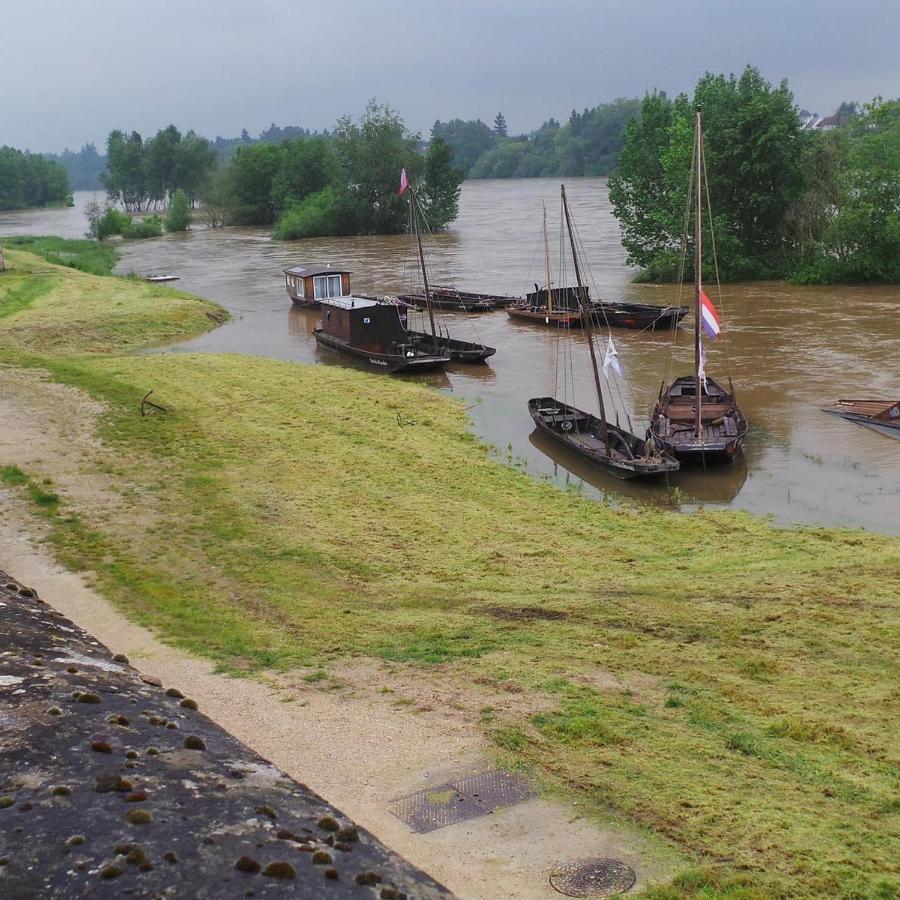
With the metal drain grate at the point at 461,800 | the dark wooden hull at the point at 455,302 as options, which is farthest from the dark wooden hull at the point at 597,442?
the dark wooden hull at the point at 455,302

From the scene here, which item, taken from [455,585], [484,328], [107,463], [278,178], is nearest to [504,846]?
[455,585]

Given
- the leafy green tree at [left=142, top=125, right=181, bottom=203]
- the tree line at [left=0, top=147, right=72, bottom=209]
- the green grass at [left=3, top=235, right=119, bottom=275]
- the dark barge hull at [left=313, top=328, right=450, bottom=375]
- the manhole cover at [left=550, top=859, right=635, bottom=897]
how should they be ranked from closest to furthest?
the manhole cover at [left=550, top=859, right=635, bottom=897] < the dark barge hull at [left=313, top=328, right=450, bottom=375] < the green grass at [left=3, top=235, right=119, bottom=275] < the leafy green tree at [left=142, top=125, right=181, bottom=203] < the tree line at [left=0, top=147, right=72, bottom=209]

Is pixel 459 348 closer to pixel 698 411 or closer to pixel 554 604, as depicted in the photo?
pixel 698 411

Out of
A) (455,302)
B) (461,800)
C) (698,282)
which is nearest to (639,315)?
(455,302)

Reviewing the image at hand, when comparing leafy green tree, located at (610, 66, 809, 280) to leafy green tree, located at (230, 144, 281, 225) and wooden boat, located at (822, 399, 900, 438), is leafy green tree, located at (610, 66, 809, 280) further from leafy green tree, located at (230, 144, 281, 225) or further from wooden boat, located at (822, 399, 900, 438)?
leafy green tree, located at (230, 144, 281, 225)

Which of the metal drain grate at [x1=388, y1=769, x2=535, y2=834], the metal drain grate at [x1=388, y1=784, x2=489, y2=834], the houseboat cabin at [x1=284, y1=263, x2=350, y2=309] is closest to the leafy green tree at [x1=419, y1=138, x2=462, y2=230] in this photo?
the houseboat cabin at [x1=284, y1=263, x2=350, y2=309]
